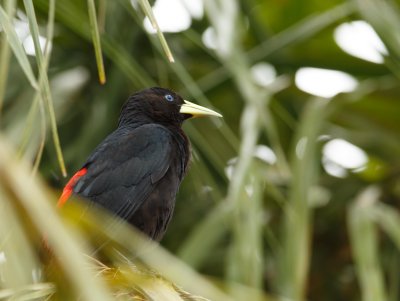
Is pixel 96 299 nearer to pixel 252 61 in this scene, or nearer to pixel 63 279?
pixel 63 279

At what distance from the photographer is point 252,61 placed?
342cm

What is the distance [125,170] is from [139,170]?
2.1 inches

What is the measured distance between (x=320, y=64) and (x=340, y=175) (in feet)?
1.90

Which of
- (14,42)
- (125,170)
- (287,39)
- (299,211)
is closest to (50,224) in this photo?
→ (14,42)

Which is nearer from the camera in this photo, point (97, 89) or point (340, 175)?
point (97, 89)

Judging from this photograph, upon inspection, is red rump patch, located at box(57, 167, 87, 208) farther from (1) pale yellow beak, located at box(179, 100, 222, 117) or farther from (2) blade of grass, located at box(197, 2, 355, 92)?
(2) blade of grass, located at box(197, 2, 355, 92)

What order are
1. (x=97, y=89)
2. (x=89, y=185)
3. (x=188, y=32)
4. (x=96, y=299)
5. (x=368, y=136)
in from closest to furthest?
(x=96, y=299), (x=89, y=185), (x=188, y=32), (x=97, y=89), (x=368, y=136)

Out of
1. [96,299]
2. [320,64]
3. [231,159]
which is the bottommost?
[96,299]

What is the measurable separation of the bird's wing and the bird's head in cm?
19

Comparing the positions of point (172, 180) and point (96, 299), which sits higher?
point (172, 180)

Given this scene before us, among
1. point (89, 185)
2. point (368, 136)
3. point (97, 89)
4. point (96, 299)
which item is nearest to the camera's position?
point (96, 299)

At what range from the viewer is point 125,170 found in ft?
10.2

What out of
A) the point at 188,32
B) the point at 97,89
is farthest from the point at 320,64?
the point at 97,89

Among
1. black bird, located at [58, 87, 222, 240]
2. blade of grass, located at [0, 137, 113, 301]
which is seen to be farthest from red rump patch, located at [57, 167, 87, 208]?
blade of grass, located at [0, 137, 113, 301]
